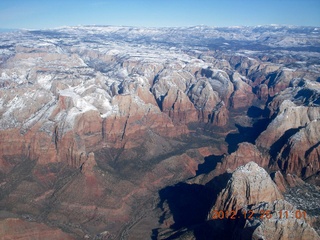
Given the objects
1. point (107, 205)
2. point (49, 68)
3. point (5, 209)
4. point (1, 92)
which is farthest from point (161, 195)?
point (49, 68)

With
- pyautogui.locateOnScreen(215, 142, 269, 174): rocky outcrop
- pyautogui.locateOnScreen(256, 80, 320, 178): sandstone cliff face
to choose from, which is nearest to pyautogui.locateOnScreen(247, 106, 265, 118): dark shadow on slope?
pyautogui.locateOnScreen(256, 80, 320, 178): sandstone cliff face

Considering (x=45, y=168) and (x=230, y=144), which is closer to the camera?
(x=45, y=168)

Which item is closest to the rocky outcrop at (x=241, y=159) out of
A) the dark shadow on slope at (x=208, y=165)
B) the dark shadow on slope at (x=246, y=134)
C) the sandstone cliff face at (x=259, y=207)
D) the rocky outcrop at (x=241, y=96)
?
the dark shadow on slope at (x=208, y=165)

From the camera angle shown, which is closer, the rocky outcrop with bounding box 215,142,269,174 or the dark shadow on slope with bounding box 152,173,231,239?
the dark shadow on slope with bounding box 152,173,231,239

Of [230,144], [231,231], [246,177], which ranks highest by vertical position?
A: [246,177]

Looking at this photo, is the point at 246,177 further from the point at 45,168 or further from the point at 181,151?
the point at 45,168
